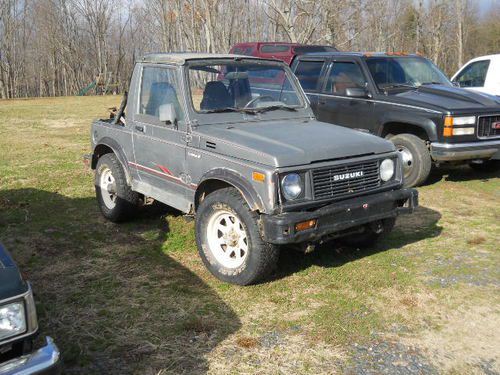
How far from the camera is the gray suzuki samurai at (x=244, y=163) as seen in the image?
13.9 feet

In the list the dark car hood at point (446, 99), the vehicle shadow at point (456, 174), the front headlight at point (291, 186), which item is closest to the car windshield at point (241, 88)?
the front headlight at point (291, 186)

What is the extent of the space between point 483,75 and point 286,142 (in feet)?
26.5

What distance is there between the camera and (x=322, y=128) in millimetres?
5113

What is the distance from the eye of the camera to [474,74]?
11156 mm

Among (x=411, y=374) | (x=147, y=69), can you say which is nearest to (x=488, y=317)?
(x=411, y=374)

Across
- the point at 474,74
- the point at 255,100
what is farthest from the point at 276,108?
the point at 474,74

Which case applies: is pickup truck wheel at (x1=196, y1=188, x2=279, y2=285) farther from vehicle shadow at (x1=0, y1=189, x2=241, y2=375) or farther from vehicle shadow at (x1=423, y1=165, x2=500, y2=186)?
vehicle shadow at (x1=423, y1=165, x2=500, y2=186)

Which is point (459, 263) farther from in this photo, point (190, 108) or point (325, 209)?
point (190, 108)

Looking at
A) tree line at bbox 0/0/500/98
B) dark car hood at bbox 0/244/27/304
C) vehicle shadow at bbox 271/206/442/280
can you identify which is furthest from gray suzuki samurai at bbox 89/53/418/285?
tree line at bbox 0/0/500/98

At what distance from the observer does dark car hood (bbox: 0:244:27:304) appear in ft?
8.09

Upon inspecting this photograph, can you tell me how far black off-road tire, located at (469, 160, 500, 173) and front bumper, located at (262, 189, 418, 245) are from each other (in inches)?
190

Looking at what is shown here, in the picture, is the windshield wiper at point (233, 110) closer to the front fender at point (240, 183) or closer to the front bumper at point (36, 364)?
the front fender at point (240, 183)

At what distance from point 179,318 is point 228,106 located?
2.22 m

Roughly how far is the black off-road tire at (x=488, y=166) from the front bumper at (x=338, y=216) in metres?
4.82
